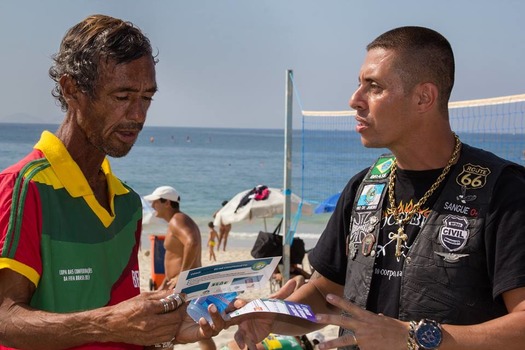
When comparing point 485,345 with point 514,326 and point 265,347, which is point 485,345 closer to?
point 514,326

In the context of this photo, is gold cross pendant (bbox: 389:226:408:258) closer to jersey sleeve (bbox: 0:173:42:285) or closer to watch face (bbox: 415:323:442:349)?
watch face (bbox: 415:323:442:349)

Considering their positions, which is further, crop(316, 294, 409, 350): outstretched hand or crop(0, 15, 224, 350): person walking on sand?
crop(316, 294, 409, 350): outstretched hand

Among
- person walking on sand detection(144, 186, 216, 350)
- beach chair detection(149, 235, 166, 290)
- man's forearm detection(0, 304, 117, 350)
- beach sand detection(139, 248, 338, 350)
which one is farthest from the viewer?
beach chair detection(149, 235, 166, 290)

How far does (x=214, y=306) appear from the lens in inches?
102

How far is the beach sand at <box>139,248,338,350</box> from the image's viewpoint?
8.59m

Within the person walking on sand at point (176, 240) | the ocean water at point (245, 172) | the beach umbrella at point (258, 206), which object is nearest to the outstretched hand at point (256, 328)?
the person walking on sand at point (176, 240)

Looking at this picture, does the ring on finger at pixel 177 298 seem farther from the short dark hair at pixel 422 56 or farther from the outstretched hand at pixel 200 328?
the short dark hair at pixel 422 56

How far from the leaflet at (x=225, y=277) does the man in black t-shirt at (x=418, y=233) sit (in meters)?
0.31

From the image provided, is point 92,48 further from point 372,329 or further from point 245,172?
point 245,172

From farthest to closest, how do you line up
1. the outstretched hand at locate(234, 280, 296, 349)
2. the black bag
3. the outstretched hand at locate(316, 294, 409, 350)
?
1. the black bag
2. the outstretched hand at locate(234, 280, 296, 349)
3. the outstretched hand at locate(316, 294, 409, 350)

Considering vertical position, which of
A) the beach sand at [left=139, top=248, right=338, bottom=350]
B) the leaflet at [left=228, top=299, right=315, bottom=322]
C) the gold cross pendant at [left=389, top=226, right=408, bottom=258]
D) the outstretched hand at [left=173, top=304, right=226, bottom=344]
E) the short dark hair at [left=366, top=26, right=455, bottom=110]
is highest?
the short dark hair at [left=366, top=26, right=455, bottom=110]

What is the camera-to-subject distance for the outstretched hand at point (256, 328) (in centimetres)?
307

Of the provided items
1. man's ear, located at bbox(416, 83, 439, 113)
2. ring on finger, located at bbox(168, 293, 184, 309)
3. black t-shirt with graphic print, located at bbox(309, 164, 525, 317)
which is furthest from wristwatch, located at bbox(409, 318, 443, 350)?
man's ear, located at bbox(416, 83, 439, 113)

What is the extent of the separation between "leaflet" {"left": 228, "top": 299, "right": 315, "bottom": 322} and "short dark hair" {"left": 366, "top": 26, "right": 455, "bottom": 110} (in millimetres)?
1069
